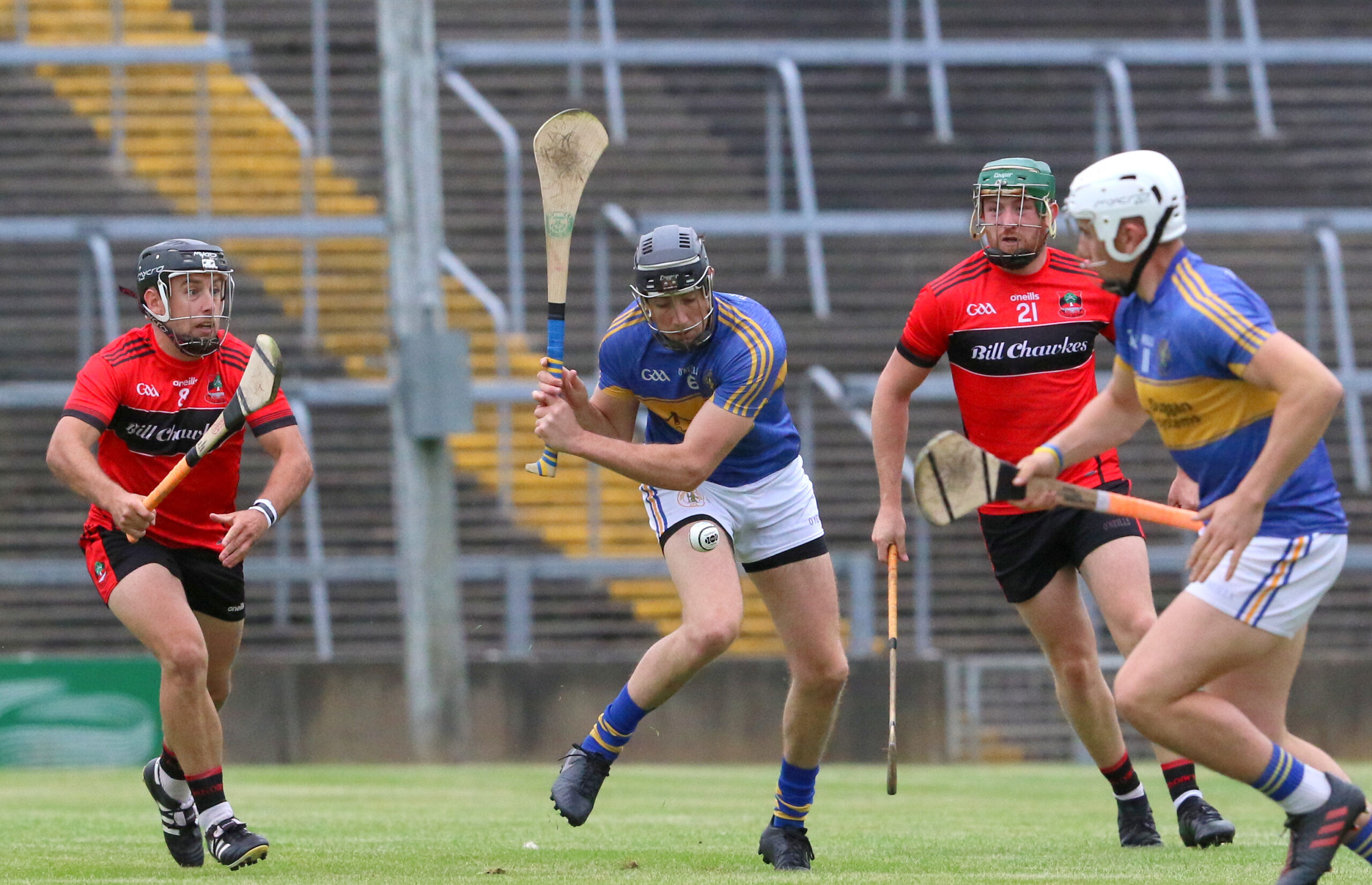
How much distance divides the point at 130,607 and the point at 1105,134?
13.7m

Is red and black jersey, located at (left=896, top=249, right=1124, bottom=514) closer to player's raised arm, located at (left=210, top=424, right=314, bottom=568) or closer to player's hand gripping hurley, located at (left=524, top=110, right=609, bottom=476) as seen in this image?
player's hand gripping hurley, located at (left=524, top=110, right=609, bottom=476)

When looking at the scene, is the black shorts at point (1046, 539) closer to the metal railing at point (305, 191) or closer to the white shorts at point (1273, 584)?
the white shorts at point (1273, 584)

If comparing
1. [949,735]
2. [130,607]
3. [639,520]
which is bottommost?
[949,735]

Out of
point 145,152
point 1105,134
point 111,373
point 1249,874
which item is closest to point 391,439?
point 145,152

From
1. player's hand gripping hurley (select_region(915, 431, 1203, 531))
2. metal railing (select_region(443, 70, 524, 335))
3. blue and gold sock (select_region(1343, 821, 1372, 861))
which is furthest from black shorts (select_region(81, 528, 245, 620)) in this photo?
metal railing (select_region(443, 70, 524, 335))

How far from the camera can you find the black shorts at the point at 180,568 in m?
6.88

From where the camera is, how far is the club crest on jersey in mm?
6715

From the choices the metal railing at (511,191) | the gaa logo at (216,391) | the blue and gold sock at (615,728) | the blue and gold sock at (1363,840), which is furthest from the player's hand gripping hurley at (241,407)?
the metal railing at (511,191)

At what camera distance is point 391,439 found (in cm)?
1747

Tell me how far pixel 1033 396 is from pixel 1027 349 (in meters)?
0.17

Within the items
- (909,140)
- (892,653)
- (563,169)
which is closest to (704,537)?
(892,653)

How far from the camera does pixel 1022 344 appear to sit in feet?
23.8

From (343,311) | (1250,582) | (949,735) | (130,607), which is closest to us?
(1250,582)

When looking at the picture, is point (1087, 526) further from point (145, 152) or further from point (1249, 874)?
point (145, 152)
